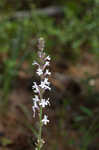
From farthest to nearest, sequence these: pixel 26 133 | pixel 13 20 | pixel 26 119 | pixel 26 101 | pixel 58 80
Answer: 1. pixel 13 20
2. pixel 58 80
3. pixel 26 101
4. pixel 26 119
5. pixel 26 133

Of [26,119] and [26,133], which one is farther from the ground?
[26,119]

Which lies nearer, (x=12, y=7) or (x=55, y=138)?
(x=55, y=138)

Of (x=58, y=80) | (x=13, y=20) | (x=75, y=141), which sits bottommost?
(x=75, y=141)

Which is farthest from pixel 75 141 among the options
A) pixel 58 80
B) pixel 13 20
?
pixel 13 20

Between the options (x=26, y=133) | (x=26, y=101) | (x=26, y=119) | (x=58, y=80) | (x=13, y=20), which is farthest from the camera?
(x=13, y=20)

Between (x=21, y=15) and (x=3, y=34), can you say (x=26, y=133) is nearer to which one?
(x=3, y=34)

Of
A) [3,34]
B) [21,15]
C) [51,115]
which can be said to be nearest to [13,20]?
[21,15]

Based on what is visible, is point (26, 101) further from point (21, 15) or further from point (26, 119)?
point (21, 15)
